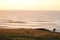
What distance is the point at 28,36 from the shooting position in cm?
120

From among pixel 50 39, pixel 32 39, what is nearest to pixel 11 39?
pixel 32 39

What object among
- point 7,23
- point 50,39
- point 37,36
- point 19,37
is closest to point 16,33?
point 19,37

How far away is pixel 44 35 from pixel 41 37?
0.04 m

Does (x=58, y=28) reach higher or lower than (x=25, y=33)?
lower

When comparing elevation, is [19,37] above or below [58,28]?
above

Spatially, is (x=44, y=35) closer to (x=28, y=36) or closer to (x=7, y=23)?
(x=28, y=36)

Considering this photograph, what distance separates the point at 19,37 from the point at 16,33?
0.06m

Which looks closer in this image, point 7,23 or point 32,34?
point 32,34

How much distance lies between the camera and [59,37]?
1.20 metres

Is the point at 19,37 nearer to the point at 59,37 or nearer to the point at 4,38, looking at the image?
the point at 4,38

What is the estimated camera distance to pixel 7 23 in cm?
192

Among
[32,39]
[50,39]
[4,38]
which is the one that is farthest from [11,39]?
[50,39]

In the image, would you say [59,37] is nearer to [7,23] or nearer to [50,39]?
[50,39]

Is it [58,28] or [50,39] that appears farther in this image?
[58,28]
